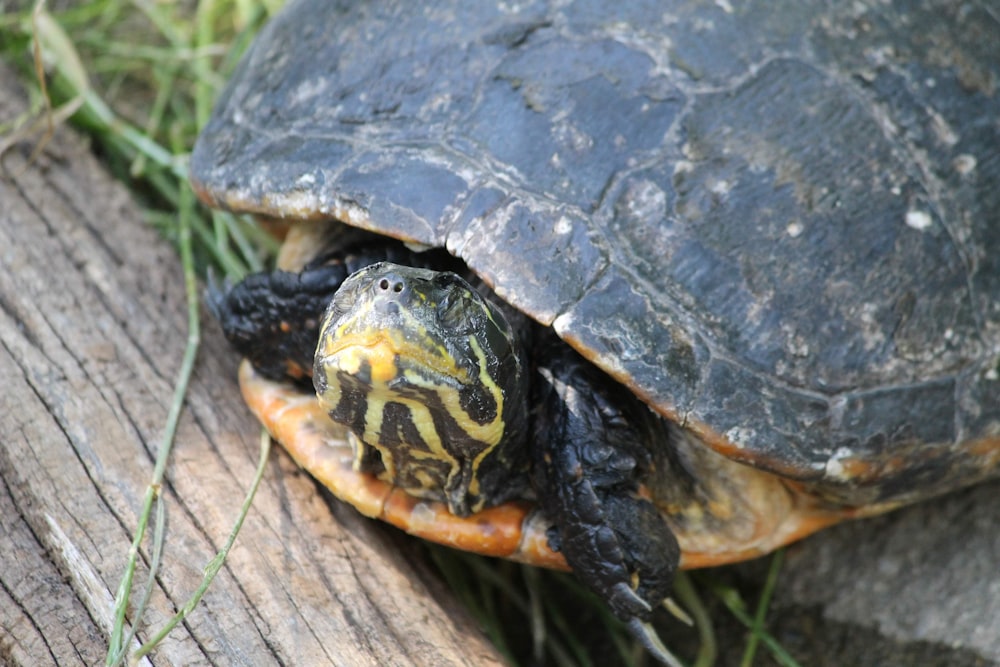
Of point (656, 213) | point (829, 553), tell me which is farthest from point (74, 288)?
point (829, 553)

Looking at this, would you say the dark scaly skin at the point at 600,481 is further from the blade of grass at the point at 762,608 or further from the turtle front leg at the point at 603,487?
the blade of grass at the point at 762,608

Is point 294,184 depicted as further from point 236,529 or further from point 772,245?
point 772,245

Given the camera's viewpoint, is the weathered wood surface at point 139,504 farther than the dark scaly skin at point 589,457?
No

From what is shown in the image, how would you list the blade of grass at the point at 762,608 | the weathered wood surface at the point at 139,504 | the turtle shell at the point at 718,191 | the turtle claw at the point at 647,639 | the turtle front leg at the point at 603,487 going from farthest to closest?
the blade of grass at the point at 762,608 → the turtle claw at the point at 647,639 → the turtle front leg at the point at 603,487 → the turtle shell at the point at 718,191 → the weathered wood surface at the point at 139,504

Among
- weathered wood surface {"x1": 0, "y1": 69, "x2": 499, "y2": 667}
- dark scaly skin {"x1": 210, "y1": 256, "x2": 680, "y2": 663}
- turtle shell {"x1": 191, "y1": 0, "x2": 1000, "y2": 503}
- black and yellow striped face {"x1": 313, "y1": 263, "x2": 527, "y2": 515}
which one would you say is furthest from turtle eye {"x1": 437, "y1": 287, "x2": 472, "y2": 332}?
weathered wood surface {"x1": 0, "y1": 69, "x2": 499, "y2": 667}

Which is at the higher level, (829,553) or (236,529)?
(236,529)

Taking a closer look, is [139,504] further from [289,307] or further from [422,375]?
[422,375]

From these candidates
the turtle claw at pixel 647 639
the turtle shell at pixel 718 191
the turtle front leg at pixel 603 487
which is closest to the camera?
the turtle shell at pixel 718 191

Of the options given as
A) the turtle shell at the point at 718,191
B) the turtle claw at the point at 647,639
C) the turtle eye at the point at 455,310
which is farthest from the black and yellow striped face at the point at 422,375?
the turtle claw at the point at 647,639

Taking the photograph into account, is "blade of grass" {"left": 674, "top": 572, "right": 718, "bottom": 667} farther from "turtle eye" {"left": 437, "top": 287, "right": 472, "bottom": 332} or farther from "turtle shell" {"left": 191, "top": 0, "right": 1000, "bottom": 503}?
"turtle eye" {"left": 437, "top": 287, "right": 472, "bottom": 332}
